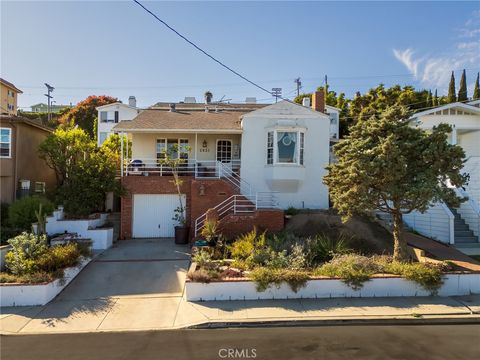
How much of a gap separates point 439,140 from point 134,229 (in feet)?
43.6

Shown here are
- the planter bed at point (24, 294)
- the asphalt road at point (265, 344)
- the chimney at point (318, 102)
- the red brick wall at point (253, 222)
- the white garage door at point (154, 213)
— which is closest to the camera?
the asphalt road at point (265, 344)

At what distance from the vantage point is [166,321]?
815 cm

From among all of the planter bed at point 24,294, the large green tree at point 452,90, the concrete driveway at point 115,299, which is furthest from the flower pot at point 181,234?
the large green tree at point 452,90

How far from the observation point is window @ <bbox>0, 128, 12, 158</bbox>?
1691 cm

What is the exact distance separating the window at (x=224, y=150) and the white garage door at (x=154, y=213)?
14.0ft

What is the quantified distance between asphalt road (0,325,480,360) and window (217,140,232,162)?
13.0 meters

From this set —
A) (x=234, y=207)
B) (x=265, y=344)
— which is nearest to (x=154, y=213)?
(x=234, y=207)

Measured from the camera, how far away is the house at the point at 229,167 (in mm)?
16109

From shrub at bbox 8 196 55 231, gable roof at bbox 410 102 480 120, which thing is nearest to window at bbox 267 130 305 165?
gable roof at bbox 410 102 480 120

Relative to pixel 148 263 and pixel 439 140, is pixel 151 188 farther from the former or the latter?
pixel 439 140

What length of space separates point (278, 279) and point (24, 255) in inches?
301

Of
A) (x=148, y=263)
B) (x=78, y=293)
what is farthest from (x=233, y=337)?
(x=148, y=263)

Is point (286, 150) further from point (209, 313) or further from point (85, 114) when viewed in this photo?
point (85, 114)

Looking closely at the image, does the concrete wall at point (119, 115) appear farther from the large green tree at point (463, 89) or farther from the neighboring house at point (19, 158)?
the large green tree at point (463, 89)
